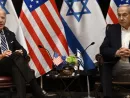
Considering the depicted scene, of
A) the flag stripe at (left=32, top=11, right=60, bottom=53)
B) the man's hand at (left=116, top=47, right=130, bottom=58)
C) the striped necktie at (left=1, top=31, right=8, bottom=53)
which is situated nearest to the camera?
the man's hand at (left=116, top=47, right=130, bottom=58)

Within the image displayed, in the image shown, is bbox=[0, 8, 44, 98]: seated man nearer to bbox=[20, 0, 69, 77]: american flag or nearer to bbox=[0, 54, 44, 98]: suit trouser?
bbox=[0, 54, 44, 98]: suit trouser

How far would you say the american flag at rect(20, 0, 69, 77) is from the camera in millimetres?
5621

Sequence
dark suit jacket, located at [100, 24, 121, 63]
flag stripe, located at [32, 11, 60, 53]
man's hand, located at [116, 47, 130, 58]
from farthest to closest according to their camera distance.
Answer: flag stripe, located at [32, 11, 60, 53]
dark suit jacket, located at [100, 24, 121, 63]
man's hand, located at [116, 47, 130, 58]

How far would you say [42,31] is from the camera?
18.6ft

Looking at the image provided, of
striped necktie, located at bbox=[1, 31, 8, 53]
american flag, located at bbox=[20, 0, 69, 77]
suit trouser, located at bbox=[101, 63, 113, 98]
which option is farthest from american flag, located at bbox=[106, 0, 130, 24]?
striped necktie, located at bbox=[1, 31, 8, 53]

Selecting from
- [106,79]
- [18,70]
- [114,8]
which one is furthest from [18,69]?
[114,8]

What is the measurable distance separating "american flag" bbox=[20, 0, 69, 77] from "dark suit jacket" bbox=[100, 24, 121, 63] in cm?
106

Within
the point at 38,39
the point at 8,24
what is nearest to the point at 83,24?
the point at 38,39

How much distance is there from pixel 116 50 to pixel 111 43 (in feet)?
0.68

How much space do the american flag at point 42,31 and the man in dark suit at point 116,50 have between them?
1098 millimetres

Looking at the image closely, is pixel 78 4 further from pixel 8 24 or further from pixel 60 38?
pixel 8 24

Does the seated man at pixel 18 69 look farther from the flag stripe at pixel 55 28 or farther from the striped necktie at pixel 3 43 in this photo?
the flag stripe at pixel 55 28

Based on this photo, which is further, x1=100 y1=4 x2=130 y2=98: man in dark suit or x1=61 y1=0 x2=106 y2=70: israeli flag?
x1=61 y1=0 x2=106 y2=70: israeli flag

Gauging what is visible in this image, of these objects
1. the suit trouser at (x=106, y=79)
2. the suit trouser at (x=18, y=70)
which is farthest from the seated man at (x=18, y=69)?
the suit trouser at (x=106, y=79)
